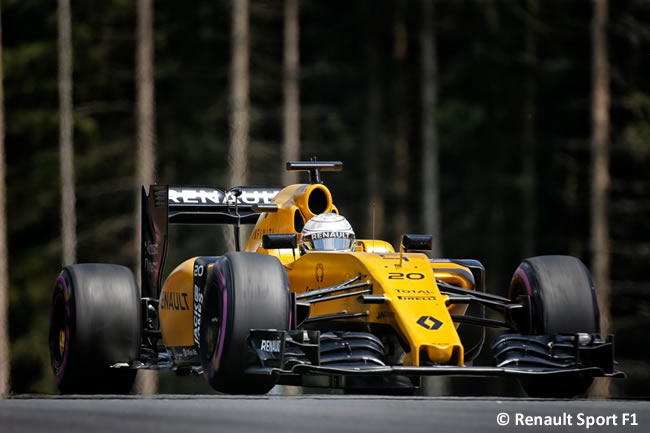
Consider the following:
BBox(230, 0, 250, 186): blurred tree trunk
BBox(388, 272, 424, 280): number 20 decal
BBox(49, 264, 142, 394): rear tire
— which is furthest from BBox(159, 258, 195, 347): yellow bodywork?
BBox(230, 0, 250, 186): blurred tree trunk

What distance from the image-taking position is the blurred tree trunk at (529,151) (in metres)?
44.1

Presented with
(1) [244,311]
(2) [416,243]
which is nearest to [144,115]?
(2) [416,243]

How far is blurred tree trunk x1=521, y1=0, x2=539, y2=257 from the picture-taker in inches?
1737

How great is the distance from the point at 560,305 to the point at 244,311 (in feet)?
10.5

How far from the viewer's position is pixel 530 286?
14.1m

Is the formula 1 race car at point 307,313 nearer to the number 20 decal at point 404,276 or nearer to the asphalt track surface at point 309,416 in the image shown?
the number 20 decal at point 404,276

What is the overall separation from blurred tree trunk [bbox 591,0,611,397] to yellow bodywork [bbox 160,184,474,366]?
58.9 feet

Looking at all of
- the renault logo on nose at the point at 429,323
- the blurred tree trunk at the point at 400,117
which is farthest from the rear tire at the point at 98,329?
the blurred tree trunk at the point at 400,117

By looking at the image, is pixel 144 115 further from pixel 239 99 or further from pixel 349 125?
pixel 349 125

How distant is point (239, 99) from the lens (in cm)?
3253

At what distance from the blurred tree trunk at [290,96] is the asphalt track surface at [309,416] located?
A: 23208mm

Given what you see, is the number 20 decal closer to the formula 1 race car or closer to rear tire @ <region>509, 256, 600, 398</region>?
the formula 1 race car

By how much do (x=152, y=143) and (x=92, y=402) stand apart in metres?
21.1

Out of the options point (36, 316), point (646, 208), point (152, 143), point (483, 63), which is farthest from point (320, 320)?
point (483, 63)
